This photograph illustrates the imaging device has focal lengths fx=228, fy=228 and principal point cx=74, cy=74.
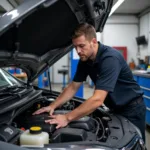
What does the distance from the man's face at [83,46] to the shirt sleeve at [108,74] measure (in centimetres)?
13

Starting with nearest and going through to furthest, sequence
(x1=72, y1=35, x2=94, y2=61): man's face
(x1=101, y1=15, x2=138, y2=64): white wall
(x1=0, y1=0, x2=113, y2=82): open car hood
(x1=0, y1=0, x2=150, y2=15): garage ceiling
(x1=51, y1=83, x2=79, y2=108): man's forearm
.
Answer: (x1=0, y1=0, x2=113, y2=82): open car hood
(x1=72, y1=35, x2=94, y2=61): man's face
(x1=51, y1=83, x2=79, y2=108): man's forearm
(x1=0, y1=0, x2=150, y2=15): garage ceiling
(x1=101, y1=15, x2=138, y2=64): white wall

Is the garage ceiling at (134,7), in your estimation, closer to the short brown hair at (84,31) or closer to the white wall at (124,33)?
the white wall at (124,33)

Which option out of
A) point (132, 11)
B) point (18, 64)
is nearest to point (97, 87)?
point (18, 64)

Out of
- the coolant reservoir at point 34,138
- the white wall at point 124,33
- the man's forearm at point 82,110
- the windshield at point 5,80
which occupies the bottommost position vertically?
the coolant reservoir at point 34,138

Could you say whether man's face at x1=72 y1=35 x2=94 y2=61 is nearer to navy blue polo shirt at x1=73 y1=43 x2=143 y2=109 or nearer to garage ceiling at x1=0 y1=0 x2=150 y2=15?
navy blue polo shirt at x1=73 y1=43 x2=143 y2=109

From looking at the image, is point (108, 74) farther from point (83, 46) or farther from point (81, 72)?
point (81, 72)

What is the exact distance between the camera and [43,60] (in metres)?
1.99

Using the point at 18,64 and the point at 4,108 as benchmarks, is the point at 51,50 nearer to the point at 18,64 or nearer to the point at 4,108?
the point at 18,64

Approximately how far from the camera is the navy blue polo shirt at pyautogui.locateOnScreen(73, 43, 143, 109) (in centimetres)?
157

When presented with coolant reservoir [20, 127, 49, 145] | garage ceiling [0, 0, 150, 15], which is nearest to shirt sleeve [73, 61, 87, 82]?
coolant reservoir [20, 127, 49, 145]

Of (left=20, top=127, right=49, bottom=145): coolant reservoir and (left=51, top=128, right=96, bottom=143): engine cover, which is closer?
(left=20, top=127, right=49, bottom=145): coolant reservoir

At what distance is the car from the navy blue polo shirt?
0.16 m

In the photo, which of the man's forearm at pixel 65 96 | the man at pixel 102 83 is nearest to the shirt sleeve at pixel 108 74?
the man at pixel 102 83

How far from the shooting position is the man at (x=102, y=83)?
1.50 metres
